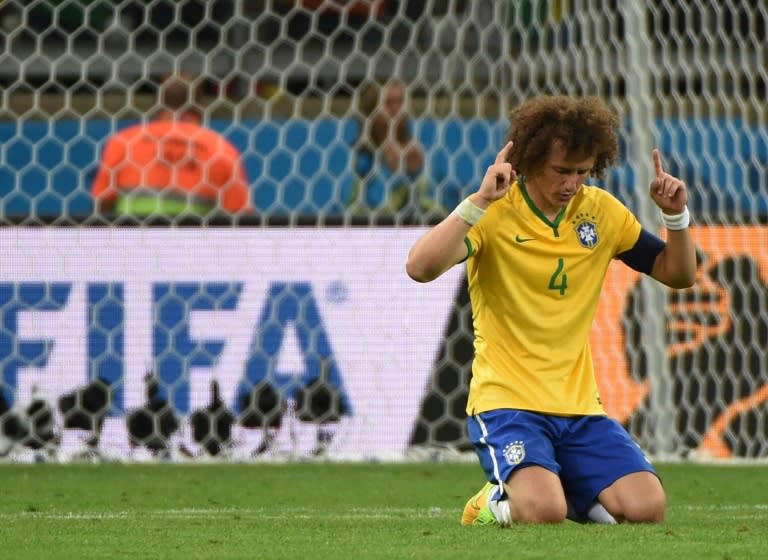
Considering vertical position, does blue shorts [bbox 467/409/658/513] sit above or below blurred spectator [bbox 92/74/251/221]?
below

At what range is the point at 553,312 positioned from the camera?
165 inches

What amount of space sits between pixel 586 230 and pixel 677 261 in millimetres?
252

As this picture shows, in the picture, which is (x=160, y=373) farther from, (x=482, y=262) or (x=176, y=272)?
(x=482, y=262)

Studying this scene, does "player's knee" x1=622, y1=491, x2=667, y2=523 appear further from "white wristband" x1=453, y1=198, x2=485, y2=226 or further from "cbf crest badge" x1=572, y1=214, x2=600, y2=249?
"white wristband" x1=453, y1=198, x2=485, y2=226

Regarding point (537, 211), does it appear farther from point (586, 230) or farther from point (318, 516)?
point (318, 516)

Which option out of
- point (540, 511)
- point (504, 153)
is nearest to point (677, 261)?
point (504, 153)

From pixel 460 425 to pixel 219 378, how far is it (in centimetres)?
97

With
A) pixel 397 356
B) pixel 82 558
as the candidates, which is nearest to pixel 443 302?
pixel 397 356

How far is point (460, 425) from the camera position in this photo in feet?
20.9

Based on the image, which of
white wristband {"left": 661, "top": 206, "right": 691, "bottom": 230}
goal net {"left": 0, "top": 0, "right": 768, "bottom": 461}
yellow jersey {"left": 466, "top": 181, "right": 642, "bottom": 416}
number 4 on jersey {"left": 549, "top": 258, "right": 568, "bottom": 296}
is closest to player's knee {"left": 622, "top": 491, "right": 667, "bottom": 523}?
yellow jersey {"left": 466, "top": 181, "right": 642, "bottom": 416}

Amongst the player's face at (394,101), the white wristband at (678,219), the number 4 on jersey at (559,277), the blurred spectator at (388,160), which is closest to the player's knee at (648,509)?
the number 4 on jersey at (559,277)

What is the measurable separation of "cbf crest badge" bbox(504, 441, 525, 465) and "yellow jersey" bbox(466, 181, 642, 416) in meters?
0.13

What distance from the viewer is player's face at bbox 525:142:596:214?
13.3ft

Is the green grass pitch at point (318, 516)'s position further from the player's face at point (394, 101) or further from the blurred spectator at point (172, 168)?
the player's face at point (394, 101)
